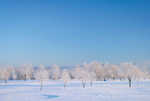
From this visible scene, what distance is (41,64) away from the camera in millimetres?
105500

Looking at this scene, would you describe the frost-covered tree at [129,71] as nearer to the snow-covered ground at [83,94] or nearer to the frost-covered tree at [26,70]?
the snow-covered ground at [83,94]

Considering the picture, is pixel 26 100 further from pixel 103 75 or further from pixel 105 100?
pixel 103 75

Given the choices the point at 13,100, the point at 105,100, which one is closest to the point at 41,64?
the point at 13,100

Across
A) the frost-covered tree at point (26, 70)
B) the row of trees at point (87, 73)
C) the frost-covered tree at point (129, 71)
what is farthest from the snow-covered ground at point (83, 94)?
the frost-covered tree at point (26, 70)

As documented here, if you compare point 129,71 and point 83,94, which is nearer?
point 83,94

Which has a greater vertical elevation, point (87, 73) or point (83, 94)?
point (87, 73)

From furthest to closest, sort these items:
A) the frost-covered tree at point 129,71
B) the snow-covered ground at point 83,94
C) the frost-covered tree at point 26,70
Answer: the frost-covered tree at point 26,70 → the frost-covered tree at point 129,71 → the snow-covered ground at point 83,94

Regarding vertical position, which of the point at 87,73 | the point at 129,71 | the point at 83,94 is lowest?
the point at 83,94

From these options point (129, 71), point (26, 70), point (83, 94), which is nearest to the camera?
point (83, 94)

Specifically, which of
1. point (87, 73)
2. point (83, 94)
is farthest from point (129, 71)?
point (83, 94)

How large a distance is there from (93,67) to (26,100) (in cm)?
7261

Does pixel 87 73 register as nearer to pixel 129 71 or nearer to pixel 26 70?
pixel 129 71

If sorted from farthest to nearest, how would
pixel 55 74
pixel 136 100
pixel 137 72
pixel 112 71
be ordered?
pixel 112 71, pixel 55 74, pixel 137 72, pixel 136 100

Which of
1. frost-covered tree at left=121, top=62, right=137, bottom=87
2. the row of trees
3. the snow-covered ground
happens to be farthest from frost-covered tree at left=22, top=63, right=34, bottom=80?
frost-covered tree at left=121, top=62, right=137, bottom=87
